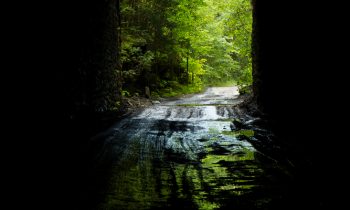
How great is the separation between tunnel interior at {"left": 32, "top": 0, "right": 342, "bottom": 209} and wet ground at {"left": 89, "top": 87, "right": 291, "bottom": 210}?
0.38 meters

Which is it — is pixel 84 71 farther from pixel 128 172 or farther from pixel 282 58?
pixel 282 58

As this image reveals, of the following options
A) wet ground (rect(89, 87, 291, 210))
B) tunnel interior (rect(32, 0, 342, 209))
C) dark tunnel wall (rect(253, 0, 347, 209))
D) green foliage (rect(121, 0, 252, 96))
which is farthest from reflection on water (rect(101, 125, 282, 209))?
green foliage (rect(121, 0, 252, 96))

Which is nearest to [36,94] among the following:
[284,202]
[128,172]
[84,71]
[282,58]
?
[128,172]

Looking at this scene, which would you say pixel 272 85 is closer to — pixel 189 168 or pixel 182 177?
pixel 189 168

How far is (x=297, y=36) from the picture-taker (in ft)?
17.4

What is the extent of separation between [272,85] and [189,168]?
404cm

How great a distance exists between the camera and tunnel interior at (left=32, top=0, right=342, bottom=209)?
3980 mm

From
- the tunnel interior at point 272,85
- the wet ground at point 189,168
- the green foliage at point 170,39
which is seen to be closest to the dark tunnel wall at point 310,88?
the tunnel interior at point 272,85

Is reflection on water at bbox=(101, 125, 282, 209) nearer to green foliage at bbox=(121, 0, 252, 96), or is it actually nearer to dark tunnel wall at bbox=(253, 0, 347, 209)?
dark tunnel wall at bbox=(253, 0, 347, 209)

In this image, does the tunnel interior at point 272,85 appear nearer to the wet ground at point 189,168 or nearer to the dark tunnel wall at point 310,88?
the dark tunnel wall at point 310,88

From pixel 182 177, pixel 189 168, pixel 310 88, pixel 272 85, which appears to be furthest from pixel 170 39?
pixel 182 177

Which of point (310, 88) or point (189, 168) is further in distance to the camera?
point (310, 88)

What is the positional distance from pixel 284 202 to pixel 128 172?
6.85 feet

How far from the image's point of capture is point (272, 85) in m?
7.57
